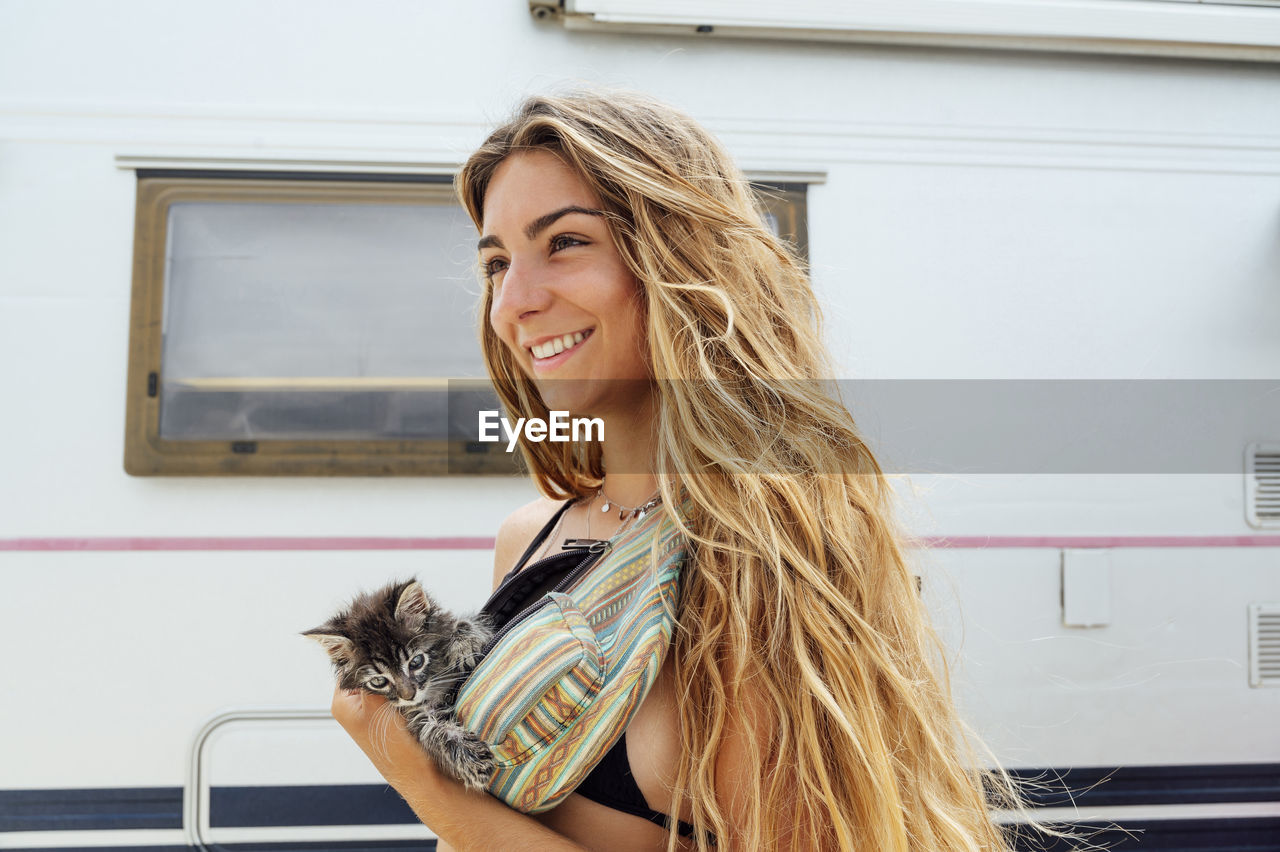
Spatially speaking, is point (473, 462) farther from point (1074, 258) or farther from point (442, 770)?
point (1074, 258)

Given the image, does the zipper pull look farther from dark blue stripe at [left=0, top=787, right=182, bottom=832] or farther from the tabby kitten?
dark blue stripe at [left=0, top=787, right=182, bottom=832]

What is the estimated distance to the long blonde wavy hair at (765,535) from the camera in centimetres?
132

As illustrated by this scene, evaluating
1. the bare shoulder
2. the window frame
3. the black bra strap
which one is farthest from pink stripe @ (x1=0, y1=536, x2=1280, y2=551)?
the black bra strap

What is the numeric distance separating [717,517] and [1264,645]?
2569 mm

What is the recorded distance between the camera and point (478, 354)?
2885 mm

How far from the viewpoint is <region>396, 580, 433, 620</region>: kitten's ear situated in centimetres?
156

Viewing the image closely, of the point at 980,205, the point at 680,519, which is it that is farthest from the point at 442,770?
the point at 980,205

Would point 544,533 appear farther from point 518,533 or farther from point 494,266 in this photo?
point 494,266

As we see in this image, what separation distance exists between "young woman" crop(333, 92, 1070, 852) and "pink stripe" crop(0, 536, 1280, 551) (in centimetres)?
130

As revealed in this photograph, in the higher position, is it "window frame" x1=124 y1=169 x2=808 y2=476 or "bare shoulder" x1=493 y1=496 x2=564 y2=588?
"window frame" x1=124 y1=169 x2=808 y2=476

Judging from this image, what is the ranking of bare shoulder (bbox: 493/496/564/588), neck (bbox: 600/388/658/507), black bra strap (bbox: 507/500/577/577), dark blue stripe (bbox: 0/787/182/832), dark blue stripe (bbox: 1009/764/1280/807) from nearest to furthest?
1. neck (bbox: 600/388/658/507)
2. black bra strap (bbox: 507/500/577/577)
3. bare shoulder (bbox: 493/496/564/588)
4. dark blue stripe (bbox: 0/787/182/832)
5. dark blue stripe (bbox: 1009/764/1280/807)

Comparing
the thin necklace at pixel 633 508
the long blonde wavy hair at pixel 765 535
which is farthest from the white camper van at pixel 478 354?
the long blonde wavy hair at pixel 765 535

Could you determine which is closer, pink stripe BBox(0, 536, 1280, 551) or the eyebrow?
the eyebrow

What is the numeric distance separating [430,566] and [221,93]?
1.73m
